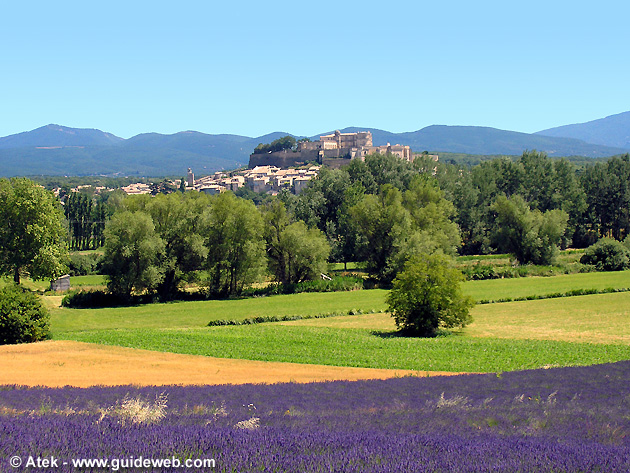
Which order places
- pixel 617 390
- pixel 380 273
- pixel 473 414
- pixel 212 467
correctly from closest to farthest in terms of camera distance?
pixel 212 467
pixel 473 414
pixel 617 390
pixel 380 273

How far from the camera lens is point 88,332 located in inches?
1511

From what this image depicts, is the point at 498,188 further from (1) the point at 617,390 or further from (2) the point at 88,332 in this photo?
(1) the point at 617,390

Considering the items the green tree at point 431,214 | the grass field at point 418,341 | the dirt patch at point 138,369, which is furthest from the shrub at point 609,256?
the dirt patch at point 138,369

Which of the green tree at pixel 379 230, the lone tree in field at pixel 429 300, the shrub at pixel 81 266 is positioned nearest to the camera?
the lone tree in field at pixel 429 300

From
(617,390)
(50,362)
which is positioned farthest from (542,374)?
(50,362)

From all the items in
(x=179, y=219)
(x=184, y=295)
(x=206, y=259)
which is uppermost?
(x=179, y=219)

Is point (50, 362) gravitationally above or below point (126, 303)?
above

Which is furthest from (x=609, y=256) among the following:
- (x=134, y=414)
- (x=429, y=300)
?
(x=134, y=414)

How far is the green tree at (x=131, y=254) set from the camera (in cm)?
5441

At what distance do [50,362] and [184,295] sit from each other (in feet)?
109

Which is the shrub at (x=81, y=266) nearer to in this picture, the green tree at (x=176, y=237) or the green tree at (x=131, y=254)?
the green tree at (x=176, y=237)

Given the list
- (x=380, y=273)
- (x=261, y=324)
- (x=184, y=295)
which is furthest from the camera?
(x=380, y=273)

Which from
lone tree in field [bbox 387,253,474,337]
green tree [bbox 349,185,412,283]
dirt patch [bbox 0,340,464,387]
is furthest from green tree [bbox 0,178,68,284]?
green tree [bbox 349,185,412,283]

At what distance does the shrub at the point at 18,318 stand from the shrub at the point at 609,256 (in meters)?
68.2
